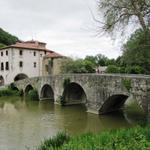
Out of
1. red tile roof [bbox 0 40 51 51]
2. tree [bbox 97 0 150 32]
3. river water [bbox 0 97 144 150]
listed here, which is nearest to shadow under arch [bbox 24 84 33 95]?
red tile roof [bbox 0 40 51 51]

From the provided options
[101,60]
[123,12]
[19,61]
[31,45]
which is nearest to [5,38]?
[31,45]

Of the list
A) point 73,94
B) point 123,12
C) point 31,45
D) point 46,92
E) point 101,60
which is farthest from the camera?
point 101,60

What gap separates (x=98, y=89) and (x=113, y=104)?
202 cm

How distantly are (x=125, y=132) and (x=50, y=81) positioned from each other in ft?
71.6

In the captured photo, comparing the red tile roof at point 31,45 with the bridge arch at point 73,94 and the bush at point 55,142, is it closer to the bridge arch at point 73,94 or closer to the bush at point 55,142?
the bridge arch at point 73,94

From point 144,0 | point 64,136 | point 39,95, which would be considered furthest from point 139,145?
point 39,95

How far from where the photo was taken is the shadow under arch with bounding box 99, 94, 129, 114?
2220 centimetres

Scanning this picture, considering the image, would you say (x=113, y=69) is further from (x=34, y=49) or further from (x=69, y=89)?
(x=69, y=89)

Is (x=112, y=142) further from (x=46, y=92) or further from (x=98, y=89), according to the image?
(x=46, y=92)

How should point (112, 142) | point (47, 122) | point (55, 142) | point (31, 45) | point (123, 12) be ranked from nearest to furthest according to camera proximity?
1. point (112, 142)
2. point (55, 142)
3. point (123, 12)
4. point (47, 122)
5. point (31, 45)

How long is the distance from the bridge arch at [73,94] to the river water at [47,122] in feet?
7.83

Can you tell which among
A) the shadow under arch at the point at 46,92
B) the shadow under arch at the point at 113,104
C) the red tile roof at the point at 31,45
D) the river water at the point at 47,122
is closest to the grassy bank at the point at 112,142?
the river water at the point at 47,122

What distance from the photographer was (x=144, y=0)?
13.8 meters

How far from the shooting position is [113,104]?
23.6 m
